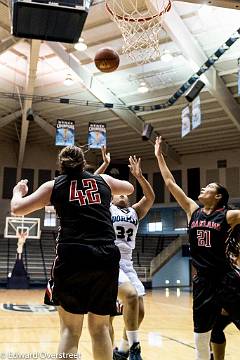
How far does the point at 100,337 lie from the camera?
2418 mm

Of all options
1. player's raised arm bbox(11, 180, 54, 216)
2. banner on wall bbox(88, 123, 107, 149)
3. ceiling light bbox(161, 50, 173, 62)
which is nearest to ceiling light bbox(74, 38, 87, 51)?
ceiling light bbox(161, 50, 173, 62)

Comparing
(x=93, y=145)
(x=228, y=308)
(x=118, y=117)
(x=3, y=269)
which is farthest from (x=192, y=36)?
(x=3, y=269)

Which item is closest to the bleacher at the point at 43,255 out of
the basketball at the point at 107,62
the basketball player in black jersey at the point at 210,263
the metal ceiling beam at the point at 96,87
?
the metal ceiling beam at the point at 96,87

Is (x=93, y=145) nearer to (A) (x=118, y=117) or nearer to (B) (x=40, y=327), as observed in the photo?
(A) (x=118, y=117)

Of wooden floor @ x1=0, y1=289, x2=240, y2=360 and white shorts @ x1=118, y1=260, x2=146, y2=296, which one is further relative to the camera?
wooden floor @ x1=0, y1=289, x2=240, y2=360

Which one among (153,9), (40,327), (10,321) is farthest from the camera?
(153,9)

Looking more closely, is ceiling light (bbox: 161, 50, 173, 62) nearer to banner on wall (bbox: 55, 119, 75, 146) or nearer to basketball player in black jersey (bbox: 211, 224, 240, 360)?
banner on wall (bbox: 55, 119, 75, 146)

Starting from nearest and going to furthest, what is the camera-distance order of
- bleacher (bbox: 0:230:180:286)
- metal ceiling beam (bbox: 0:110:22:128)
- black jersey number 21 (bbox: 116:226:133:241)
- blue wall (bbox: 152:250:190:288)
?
black jersey number 21 (bbox: 116:226:133:241) → bleacher (bbox: 0:230:180:286) → metal ceiling beam (bbox: 0:110:22:128) → blue wall (bbox: 152:250:190:288)

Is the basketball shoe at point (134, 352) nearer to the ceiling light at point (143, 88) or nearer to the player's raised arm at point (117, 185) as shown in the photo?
the player's raised arm at point (117, 185)

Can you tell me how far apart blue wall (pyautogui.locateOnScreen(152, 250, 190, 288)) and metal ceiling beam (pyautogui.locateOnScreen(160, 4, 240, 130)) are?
777 cm

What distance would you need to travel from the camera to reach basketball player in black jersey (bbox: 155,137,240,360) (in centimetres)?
313

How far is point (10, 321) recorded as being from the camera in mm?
7320

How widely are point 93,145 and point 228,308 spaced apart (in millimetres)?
12608

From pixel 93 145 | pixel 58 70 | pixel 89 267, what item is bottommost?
pixel 89 267
